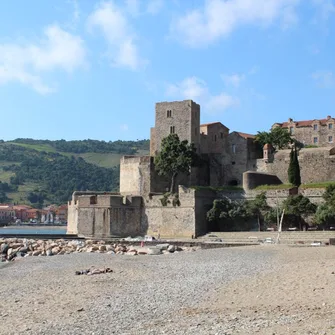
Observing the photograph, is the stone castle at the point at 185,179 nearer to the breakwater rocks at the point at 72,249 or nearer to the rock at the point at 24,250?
the breakwater rocks at the point at 72,249

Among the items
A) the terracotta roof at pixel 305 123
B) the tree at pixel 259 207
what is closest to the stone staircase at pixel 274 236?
the tree at pixel 259 207

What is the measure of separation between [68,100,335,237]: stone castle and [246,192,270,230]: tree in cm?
161

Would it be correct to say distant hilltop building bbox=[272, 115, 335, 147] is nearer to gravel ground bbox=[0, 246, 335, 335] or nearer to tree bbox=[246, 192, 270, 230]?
tree bbox=[246, 192, 270, 230]

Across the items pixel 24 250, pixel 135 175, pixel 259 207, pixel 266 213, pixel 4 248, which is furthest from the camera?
pixel 135 175

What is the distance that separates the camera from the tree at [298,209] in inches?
1773

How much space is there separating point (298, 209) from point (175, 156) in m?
11.6

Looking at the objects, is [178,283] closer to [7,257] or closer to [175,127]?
[7,257]

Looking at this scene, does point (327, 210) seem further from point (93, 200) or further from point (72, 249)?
point (93, 200)

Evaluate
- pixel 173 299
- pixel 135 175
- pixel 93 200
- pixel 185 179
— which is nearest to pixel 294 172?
pixel 185 179

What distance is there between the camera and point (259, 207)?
4722cm

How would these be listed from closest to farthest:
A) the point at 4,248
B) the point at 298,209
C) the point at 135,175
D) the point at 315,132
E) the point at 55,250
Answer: the point at 55,250, the point at 4,248, the point at 298,209, the point at 135,175, the point at 315,132

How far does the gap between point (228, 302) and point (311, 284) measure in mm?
2988

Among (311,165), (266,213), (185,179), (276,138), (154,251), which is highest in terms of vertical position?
(276,138)

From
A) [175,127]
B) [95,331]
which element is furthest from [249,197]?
[95,331]
